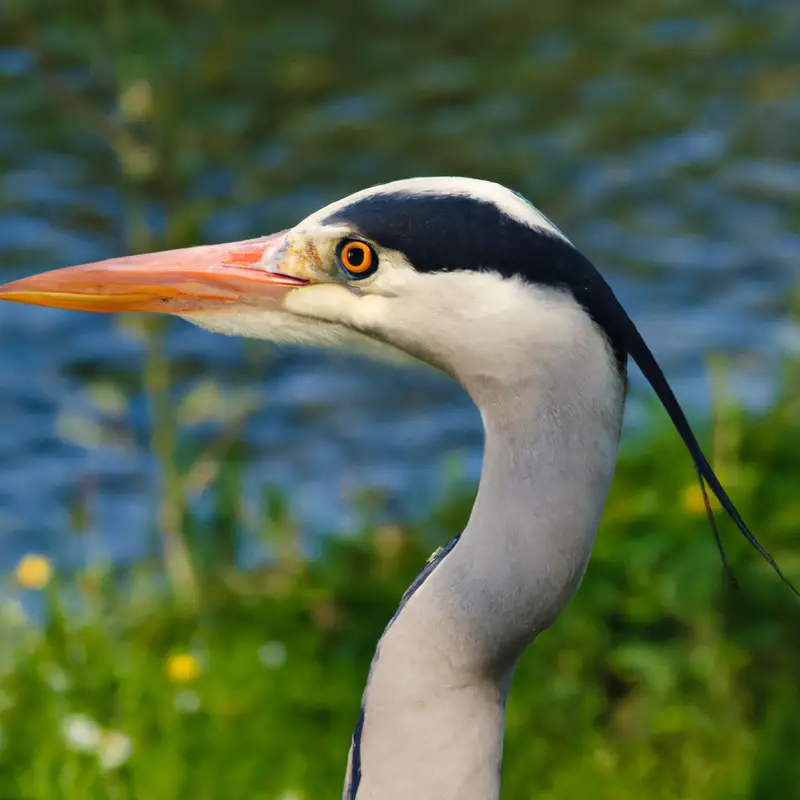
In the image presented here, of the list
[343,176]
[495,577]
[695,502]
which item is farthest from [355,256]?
[343,176]

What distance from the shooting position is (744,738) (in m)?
3.64

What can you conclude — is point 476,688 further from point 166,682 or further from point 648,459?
point 648,459

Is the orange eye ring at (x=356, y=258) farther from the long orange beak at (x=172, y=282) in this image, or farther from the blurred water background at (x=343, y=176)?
the blurred water background at (x=343, y=176)

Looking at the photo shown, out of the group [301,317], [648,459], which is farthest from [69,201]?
[301,317]

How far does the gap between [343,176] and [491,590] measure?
5922 mm

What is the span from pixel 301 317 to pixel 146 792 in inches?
66.8

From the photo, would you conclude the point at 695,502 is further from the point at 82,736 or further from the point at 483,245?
the point at 483,245

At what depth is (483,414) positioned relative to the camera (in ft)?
6.63

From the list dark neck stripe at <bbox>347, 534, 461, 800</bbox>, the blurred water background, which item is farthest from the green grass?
dark neck stripe at <bbox>347, 534, 461, 800</bbox>

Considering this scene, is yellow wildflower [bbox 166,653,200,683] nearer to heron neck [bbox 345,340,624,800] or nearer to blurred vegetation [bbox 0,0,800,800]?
blurred vegetation [bbox 0,0,800,800]

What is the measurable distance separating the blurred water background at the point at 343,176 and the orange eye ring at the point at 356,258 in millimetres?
1941

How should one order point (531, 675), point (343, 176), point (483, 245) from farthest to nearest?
1. point (343, 176)
2. point (531, 675)
3. point (483, 245)

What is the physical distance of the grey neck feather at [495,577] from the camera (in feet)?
6.38

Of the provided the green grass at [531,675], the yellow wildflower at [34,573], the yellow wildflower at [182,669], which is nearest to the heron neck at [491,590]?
the green grass at [531,675]
